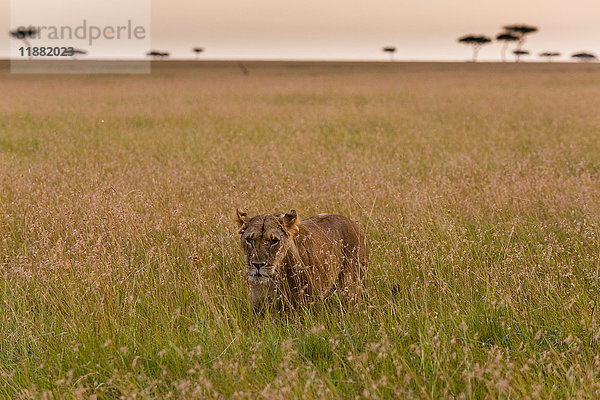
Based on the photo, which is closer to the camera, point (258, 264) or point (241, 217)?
point (258, 264)

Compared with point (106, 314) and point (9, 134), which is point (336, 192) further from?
point (9, 134)

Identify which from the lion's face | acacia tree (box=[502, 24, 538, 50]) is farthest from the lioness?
acacia tree (box=[502, 24, 538, 50])

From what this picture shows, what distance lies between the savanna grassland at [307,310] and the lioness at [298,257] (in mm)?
223

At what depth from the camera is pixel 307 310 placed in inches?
168

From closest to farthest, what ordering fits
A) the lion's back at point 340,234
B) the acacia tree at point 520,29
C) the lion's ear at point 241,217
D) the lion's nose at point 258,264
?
the lion's nose at point 258,264, the lion's ear at point 241,217, the lion's back at point 340,234, the acacia tree at point 520,29

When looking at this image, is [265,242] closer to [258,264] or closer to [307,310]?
[258,264]

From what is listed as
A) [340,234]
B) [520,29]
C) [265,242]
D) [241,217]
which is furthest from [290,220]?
[520,29]

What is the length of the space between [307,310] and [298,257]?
0.45 m

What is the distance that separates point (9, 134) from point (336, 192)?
38.7 ft

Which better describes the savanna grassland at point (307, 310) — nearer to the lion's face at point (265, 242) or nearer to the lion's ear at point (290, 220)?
the lion's face at point (265, 242)

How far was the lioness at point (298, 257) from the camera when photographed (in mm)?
3902

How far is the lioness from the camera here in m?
3.90

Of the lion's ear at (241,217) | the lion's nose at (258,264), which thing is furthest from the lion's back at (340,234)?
the lion's nose at (258,264)

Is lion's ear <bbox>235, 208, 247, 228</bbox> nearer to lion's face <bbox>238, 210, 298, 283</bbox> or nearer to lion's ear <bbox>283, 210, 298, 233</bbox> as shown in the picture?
lion's face <bbox>238, 210, 298, 283</bbox>
